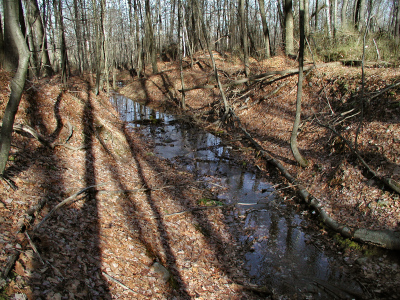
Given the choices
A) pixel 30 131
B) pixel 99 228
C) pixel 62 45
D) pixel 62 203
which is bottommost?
pixel 99 228

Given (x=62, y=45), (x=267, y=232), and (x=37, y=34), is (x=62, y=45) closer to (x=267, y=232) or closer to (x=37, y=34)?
(x=37, y=34)

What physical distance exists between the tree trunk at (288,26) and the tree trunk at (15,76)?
668 inches

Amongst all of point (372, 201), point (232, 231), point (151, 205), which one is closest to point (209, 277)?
point (232, 231)

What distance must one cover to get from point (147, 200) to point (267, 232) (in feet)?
11.8

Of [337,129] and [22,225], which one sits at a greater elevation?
[337,129]

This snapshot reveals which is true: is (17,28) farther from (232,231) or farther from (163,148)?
(163,148)

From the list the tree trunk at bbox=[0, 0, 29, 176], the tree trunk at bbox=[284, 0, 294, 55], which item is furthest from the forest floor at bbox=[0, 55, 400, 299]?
the tree trunk at bbox=[284, 0, 294, 55]

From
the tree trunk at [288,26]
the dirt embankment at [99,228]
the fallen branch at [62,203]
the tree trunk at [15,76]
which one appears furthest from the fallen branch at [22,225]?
the tree trunk at [288,26]

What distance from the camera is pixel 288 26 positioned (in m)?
19.0

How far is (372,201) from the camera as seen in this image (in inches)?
280

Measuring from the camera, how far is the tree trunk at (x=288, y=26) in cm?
1844

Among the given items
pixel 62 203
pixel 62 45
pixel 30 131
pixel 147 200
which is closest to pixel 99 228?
pixel 62 203

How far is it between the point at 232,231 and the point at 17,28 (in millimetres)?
6867

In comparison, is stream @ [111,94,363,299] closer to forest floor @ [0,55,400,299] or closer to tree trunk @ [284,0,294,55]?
forest floor @ [0,55,400,299]
